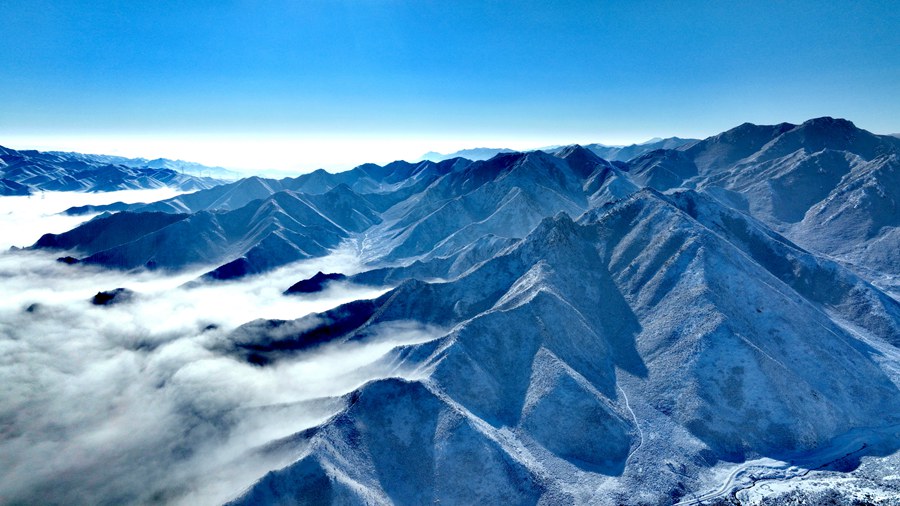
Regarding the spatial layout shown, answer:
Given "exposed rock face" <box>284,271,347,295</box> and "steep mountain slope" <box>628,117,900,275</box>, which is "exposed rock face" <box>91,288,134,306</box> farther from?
"steep mountain slope" <box>628,117,900,275</box>

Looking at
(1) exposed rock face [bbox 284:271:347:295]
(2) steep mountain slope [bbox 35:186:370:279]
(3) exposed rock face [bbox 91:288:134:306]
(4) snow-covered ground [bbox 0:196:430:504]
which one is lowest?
(4) snow-covered ground [bbox 0:196:430:504]

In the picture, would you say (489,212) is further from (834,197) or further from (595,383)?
(834,197)

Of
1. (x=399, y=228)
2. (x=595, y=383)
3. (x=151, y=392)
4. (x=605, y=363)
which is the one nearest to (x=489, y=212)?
(x=399, y=228)

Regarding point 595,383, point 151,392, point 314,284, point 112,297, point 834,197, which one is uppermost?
point 834,197

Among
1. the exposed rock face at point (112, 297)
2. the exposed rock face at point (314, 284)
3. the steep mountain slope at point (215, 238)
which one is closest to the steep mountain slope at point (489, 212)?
the steep mountain slope at point (215, 238)

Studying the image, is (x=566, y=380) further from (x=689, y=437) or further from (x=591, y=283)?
(x=591, y=283)

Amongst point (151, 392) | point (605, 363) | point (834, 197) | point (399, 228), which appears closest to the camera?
point (605, 363)

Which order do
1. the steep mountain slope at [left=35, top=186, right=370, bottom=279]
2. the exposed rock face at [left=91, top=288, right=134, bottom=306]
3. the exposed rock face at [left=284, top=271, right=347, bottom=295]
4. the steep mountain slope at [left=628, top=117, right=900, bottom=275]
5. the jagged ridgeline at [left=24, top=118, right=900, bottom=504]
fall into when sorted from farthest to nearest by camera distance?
the steep mountain slope at [left=35, top=186, right=370, bottom=279], the steep mountain slope at [left=628, top=117, right=900, bottom=275], the exposed rock face at [left=284, top=271, right=347, bottom=295], the exposed rock face at [left=91, top=288, right=134, bottom=306], the jagged ridgeline at [left=24, top=118, right=900, bottom=504]

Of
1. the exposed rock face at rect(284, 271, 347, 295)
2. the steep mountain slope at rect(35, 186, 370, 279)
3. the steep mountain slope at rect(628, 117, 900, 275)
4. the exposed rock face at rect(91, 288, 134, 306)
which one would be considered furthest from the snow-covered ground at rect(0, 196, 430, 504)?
the steep mountain slope at rect(628, 117, 900, 275)
